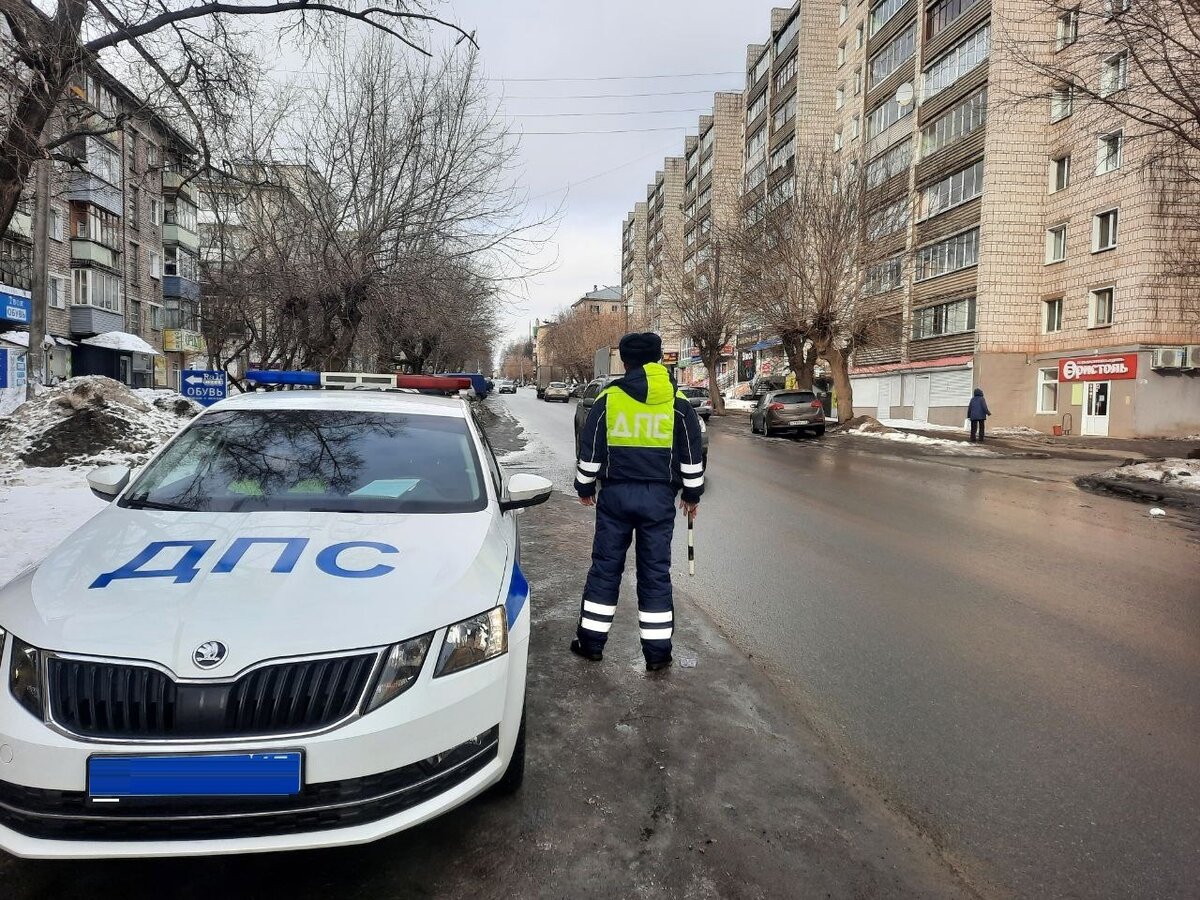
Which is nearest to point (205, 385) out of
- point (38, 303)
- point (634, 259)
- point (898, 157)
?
point (38, 303)

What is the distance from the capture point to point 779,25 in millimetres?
52531

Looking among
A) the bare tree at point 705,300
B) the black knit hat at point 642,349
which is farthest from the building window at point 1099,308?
the black knit hat at point 642,349

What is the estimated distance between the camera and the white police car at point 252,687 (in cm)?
210

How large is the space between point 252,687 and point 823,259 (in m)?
28.3

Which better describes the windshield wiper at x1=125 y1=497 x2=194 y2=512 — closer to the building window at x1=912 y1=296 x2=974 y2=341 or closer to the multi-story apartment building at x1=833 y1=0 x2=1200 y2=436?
the multi-story apartment building at x1=833 y1=0 x2=1200 y2=436

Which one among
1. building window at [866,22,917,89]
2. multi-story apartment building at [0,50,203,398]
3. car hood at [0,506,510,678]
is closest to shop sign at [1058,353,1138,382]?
building window at [866,22,917,89]

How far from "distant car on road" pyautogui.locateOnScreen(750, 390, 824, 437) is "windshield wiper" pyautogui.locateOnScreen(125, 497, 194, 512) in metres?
23.4

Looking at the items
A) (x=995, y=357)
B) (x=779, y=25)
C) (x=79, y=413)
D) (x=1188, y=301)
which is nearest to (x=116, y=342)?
(x=79, y=413)

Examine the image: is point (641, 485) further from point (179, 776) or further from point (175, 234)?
point (175, 234)

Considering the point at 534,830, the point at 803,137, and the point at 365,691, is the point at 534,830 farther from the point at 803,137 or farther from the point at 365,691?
the point at 803,137

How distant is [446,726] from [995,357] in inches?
1278

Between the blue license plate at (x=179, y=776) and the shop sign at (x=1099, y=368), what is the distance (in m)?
29.3

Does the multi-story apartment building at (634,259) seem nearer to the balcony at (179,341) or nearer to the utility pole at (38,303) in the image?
the balcony at (179,341)

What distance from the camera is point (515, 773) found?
279 centimetres
